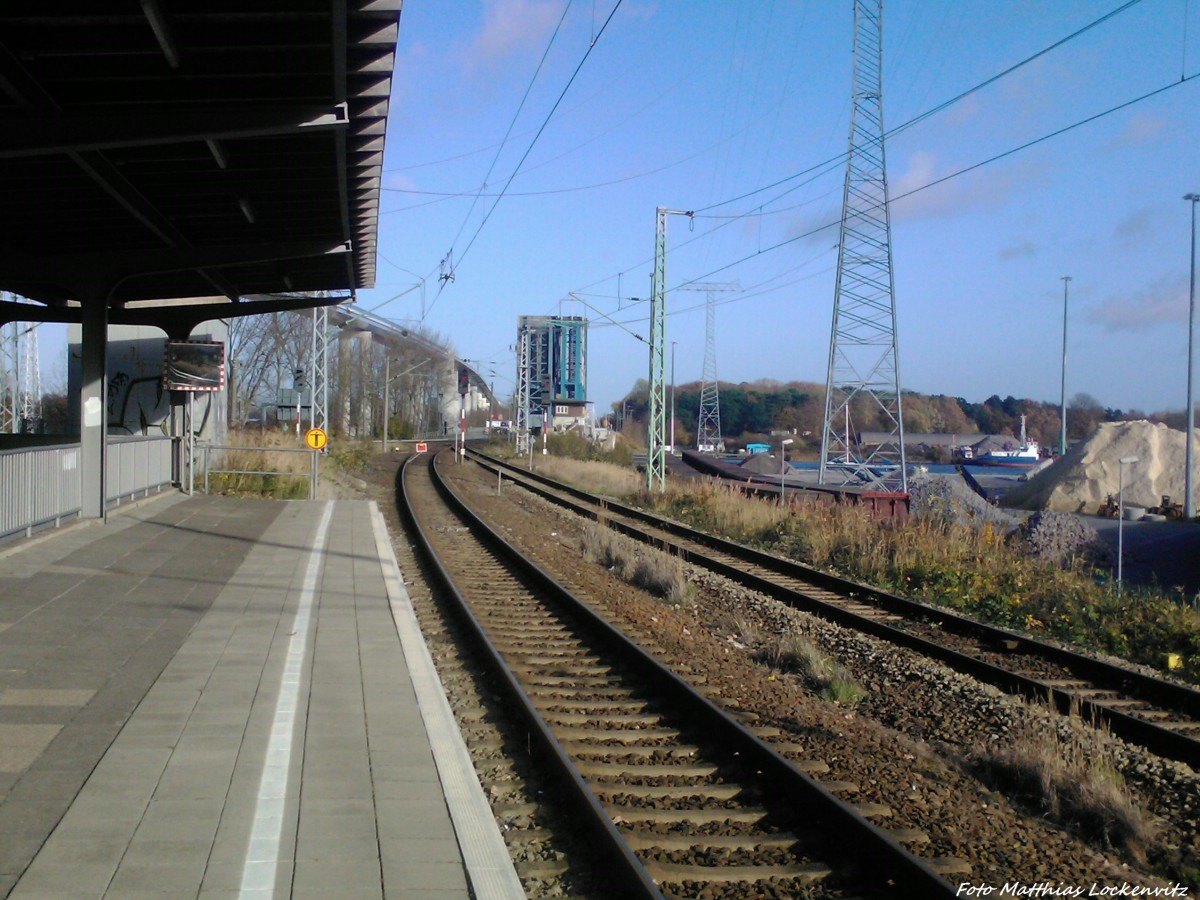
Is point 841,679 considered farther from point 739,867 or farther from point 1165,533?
point 1165,533

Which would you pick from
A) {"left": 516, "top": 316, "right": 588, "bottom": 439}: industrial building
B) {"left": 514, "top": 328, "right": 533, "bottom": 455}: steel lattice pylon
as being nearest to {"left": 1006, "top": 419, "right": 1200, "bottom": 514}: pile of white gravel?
{"left": 514, "top": 328, "right": 533, "bottom": 455}: steel lattice pylon

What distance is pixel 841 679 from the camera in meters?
9.29

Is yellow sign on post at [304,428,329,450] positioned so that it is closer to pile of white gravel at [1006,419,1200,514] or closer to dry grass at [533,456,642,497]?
dry grass at [533,456,642,497]

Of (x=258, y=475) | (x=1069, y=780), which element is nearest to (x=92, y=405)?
(x=258, y=475)

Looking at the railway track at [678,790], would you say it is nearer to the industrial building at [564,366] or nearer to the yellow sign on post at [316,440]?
the yellow sign on post at [316,440]

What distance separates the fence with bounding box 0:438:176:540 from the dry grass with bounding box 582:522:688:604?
8.42 m

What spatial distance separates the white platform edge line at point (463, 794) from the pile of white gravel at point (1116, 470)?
92.6 ft

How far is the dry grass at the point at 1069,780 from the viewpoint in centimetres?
579

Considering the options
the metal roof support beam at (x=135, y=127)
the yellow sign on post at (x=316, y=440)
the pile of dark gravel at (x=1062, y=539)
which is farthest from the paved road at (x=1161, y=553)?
the yellow sign on post at (x=316, y=440)

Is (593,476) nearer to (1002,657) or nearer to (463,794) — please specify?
(1002,657)

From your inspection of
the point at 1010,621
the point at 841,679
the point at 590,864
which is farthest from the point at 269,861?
the point at 1010,621

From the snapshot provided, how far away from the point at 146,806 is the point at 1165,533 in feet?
79.7

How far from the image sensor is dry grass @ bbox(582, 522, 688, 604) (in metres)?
14.4

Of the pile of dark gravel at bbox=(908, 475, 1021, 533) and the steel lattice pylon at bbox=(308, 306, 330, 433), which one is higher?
the steel lattice pylon at bbox=(308, 306, 330, 433)
